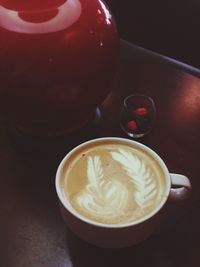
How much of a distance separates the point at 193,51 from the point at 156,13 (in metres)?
0.15

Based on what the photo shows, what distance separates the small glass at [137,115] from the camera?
0.69m

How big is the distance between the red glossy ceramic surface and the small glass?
101mm

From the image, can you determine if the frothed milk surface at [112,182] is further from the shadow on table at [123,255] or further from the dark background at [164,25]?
the dark background at [164,25]

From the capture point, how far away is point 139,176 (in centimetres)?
55

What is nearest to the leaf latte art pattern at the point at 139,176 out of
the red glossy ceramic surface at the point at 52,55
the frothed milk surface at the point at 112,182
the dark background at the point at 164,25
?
the frothed milk surface at the point at 112,182

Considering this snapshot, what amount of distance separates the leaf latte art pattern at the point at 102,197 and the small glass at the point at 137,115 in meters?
0.15

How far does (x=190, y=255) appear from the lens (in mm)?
537

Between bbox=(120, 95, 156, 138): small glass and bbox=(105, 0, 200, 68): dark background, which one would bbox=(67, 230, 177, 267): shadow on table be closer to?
bbox=(120, 95, 156, 138): small glass

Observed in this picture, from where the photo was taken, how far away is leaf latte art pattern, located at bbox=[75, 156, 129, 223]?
506mm

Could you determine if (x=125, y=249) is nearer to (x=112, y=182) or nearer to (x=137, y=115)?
(x=112, y=182)

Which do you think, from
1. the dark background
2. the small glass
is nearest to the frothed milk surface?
the small glass

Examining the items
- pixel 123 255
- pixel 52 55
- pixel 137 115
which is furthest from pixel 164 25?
pixel 123 255

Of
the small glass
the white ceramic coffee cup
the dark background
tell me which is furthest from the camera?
the dark background

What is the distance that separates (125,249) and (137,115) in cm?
24
